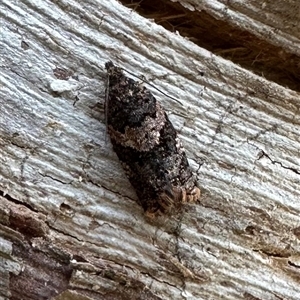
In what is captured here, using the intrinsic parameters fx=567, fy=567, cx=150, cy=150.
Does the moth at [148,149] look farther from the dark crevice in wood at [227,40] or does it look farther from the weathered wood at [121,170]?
the dark crevice in wood at [227,40]

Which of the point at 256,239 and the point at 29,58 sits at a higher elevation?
the point at 29,58

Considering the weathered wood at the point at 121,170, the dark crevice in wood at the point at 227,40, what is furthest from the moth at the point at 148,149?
the dark crevice in wood at the point at 227,40

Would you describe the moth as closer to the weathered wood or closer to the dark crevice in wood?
the weathered wood

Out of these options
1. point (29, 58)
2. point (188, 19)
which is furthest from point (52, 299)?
point (188, 19)

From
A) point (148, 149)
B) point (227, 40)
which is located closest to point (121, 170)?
point (148, 149)

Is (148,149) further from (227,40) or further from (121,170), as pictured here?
(227,40)

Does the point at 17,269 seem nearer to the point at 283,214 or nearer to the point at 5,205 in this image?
the point at 5,205

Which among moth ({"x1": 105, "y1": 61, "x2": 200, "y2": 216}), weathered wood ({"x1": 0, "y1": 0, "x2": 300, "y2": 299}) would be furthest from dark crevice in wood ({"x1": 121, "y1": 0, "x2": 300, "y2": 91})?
moth ({"x1": 105, "y1": 61, "x2": 200, "y2": 216})
